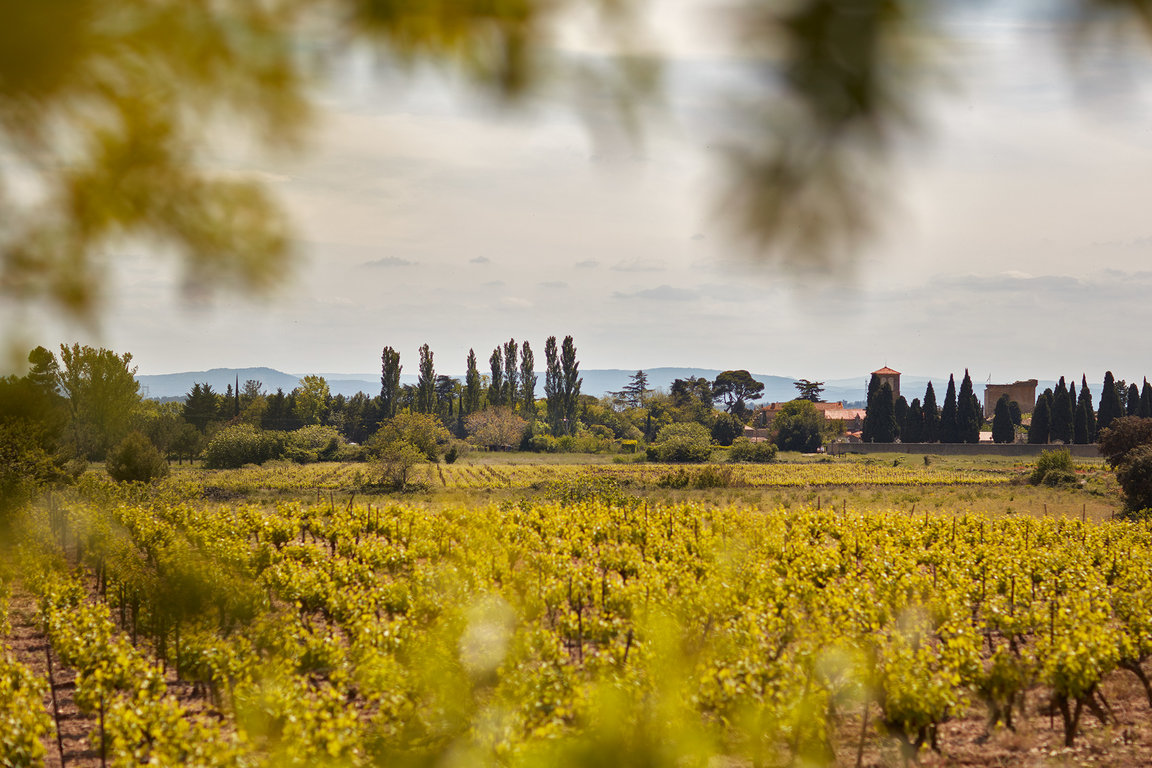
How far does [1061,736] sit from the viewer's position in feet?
21.4

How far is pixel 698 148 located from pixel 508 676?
4.37m

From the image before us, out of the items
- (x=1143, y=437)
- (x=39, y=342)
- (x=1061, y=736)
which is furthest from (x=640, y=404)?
(x=39, y=342)

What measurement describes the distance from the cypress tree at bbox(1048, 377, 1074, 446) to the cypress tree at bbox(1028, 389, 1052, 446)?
345 millimetres

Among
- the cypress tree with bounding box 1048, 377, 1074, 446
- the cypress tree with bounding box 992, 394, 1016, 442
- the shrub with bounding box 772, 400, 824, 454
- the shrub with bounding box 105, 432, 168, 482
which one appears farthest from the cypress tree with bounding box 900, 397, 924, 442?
the shrub with bounding box 105, 432, 168, 482

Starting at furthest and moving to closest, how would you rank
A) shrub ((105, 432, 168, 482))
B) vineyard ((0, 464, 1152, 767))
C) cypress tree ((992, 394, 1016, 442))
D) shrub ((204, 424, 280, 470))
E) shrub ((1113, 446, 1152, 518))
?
cypress tree ((992, 394, 1016, 442))
shrub ((204, 424, 280, 470))
shrub ((1113, 446, 1152, 518))
shrub ((105, 432, 168, 482))
vineyard ((0, 464, 1152, 767))

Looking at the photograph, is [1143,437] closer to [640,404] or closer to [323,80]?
[323,80]

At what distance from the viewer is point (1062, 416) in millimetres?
42625

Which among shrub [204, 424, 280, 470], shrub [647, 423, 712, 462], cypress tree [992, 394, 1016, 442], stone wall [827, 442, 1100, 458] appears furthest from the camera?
shrub [647, 423, 712, 462]

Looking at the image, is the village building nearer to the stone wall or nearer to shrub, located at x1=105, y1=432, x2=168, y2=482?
the stone wall

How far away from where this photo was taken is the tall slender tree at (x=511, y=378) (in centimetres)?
6159

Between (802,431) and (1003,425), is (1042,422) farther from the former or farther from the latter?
(802,431)

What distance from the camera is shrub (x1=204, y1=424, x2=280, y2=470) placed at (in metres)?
35.3

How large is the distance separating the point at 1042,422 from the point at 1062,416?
3.79 feet

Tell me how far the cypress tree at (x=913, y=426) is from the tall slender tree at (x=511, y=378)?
3110 centimetres
